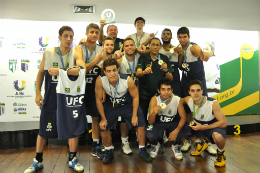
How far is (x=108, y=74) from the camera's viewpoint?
292 centimetres

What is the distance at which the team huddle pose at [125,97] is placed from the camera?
8.89ft

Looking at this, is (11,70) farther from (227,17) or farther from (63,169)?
(227,17)

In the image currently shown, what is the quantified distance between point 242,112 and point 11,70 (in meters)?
6.14

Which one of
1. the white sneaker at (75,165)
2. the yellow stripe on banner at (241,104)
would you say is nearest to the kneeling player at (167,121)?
the white sneaker at (75,165)

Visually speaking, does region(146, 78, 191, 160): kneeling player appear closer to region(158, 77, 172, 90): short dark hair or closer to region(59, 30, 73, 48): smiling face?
region(158, 77, 172, 90): short dark hair

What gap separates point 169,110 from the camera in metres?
3.28

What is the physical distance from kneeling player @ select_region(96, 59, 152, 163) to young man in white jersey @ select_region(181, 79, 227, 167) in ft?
2.36

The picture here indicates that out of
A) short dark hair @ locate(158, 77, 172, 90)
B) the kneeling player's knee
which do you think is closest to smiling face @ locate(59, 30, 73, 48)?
short dark hair @ locate(158, 77, 172, 90)

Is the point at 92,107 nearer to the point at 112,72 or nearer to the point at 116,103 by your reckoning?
the point at 116,103

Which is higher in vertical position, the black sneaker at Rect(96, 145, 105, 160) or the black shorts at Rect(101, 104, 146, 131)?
the black shorts at Rect(101, 104, 146, 131)

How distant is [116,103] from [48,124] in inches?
36.3

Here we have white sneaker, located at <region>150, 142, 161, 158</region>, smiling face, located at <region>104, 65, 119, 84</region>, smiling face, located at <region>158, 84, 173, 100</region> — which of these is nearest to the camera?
smiling face, located at <region>104, 65, 119, 84</region>

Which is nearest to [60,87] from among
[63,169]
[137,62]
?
[63,169]

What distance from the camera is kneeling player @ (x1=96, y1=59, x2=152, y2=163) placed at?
3.00m
